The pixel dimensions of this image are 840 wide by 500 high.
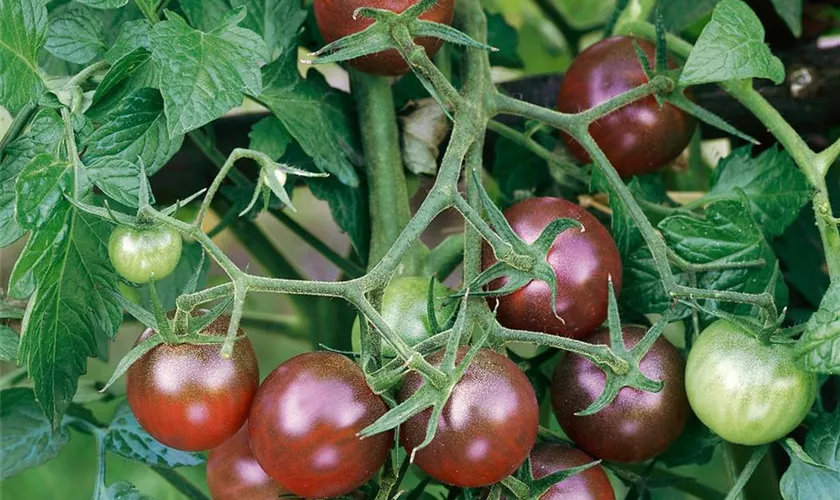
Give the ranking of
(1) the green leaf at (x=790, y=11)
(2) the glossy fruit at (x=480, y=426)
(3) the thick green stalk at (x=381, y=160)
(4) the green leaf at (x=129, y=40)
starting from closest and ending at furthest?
1. (2) the glossy fruit at (x=480, y=426)
2. (4) the green leaf at (x=129, y=40)
3. (3) the thick green stalk at (x=381, y=160)
4. (1) the green leaf at (x=790, y=11)

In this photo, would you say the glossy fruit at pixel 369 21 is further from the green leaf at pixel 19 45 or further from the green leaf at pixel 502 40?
the green leaf at pixel 502 40

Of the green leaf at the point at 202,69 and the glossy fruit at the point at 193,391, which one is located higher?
the green leaf at the point at 202,69

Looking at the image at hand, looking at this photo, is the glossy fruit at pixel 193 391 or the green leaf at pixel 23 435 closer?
the glossy fruit at pixel 193 391

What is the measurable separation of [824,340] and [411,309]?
23cm

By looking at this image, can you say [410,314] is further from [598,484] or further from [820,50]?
[820,50]

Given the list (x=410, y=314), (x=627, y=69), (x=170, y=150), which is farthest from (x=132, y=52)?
(x=627, y=69)

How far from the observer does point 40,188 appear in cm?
49

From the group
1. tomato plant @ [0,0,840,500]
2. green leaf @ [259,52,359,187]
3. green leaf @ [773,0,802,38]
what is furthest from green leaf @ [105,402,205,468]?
green leaf @ [773,0,802,38]

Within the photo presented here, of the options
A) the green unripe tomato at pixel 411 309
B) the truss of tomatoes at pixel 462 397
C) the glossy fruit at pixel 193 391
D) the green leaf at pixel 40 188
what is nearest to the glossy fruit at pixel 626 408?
the truss of tomatoes at pixel 462 397

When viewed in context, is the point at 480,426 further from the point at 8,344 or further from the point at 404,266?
the point at 8,344

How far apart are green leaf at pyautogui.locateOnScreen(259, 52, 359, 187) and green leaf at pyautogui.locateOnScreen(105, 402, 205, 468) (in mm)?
223

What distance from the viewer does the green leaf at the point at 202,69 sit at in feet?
1.57

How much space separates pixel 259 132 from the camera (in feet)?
2.07

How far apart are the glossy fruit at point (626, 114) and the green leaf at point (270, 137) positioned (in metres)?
0.23
